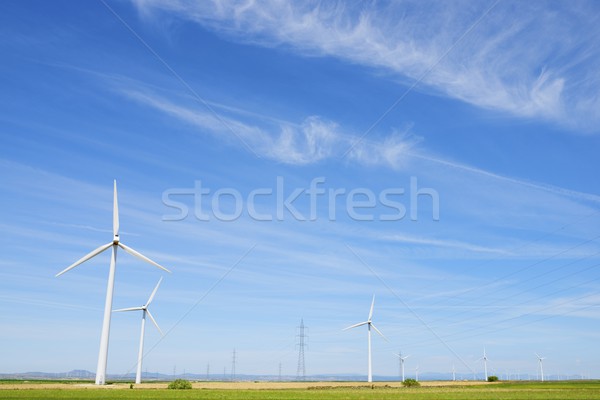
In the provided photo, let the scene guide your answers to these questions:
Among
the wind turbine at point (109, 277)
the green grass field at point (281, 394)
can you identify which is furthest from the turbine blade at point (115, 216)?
the green grass field at point (281, 394)

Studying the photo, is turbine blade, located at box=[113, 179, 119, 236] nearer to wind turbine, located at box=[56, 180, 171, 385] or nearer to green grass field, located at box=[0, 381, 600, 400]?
wind turbine, located at box=[56, 180, 171, 385]

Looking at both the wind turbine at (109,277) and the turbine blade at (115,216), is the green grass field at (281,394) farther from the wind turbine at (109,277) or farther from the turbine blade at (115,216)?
the turbine blade at (115,216)

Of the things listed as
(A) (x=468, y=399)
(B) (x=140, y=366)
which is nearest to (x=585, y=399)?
(A) (x=468, y=399)

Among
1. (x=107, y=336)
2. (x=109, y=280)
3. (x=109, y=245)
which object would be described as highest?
(x=109, y=245)

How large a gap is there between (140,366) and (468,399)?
85887mm

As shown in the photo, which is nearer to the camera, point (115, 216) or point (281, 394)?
point (281, 394)

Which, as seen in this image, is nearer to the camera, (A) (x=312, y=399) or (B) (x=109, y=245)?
(A) (x=312, y=399)

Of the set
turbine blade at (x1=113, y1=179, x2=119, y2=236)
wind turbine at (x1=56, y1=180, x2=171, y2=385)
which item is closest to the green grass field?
wind turbine at (x1=56, y1=180, x2=171, y2=385)

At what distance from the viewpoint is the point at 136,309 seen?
134 metres

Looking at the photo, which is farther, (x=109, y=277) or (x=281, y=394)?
(x=109, y=277)

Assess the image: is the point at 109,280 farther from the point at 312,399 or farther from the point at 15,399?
the point at 312,399

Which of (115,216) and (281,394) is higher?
(115,216)

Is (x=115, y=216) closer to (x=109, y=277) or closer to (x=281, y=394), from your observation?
(x=109, y=277)

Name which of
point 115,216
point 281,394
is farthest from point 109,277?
point 281,394
